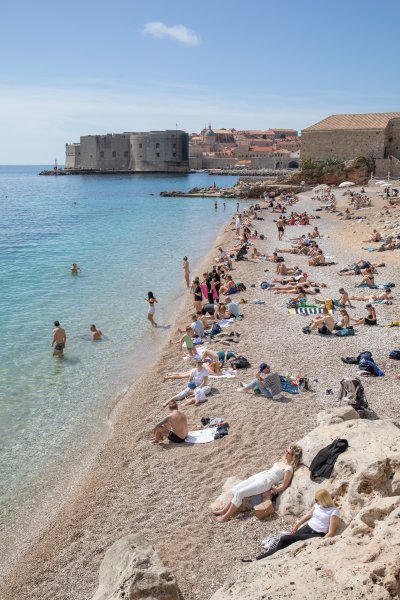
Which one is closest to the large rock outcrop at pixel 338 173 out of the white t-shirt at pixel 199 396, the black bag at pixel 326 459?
the white t-shirt at pixel 199 396

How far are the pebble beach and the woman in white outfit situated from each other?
5.5 inches

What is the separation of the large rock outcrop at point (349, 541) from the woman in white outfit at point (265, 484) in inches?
4.3

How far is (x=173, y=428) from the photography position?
25.4ft

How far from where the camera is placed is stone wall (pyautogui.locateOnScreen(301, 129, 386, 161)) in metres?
48.2

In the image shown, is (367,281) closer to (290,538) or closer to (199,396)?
(199,396)

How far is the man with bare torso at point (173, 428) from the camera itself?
7676 mm

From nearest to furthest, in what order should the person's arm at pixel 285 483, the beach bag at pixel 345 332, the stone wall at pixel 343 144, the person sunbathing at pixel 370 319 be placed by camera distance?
the person's arm at pixel 285 483, the beach bag at pixel 345 332, the person sunbathing at pixel 370 319, the stone wall at pixel 343 144

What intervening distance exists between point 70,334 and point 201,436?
7.17 m

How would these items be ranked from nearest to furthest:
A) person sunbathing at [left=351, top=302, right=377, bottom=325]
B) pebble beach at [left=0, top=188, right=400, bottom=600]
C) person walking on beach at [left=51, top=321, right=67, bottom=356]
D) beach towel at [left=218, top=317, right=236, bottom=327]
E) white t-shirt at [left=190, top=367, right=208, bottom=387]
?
pebble beach at [left=0, top=188, right=400, bottom=600] → white t-shirt at [left=190, top=367, right=208, bottom=387] → person sunbathing at [left=351, top=302, right=377, bottom=325] → person walking on beach at [left=51, top=321, right=67, bottom=356] → beach towel at [left=218, top=317, right=236, bottom=327]

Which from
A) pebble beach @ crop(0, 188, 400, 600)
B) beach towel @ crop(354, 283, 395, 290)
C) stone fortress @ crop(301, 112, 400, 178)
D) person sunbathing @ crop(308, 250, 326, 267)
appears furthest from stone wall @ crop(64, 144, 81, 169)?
pebble beach @ crop(0, 188, 400, 600)

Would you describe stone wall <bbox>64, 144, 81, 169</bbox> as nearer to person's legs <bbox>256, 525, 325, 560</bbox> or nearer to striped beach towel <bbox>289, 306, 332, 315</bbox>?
striped beach towel <bbox>289, 306, 332, 315</bbox>

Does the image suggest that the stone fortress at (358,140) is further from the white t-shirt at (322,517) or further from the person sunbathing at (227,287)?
the white t-shirt at (322,517)

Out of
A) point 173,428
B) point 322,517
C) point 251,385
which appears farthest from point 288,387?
point 322,517

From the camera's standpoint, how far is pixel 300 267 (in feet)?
64.0
